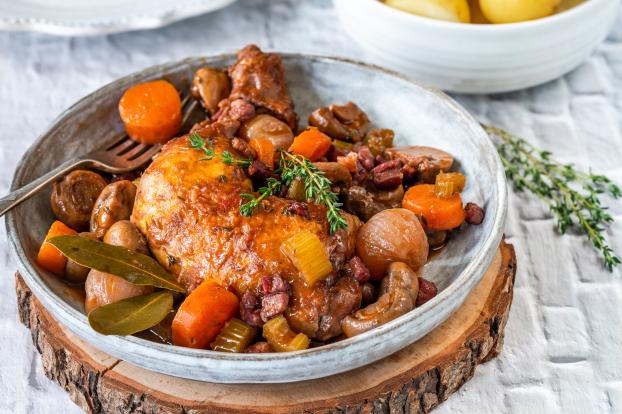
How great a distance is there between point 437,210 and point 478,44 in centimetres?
154

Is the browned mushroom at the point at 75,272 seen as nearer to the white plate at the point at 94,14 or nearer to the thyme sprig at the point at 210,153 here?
the thyme sprig at the point at 210,153

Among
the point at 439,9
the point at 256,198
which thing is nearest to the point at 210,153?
the point at 256,198

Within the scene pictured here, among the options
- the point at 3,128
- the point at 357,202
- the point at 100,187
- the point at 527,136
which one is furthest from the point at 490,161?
the point at 3,128

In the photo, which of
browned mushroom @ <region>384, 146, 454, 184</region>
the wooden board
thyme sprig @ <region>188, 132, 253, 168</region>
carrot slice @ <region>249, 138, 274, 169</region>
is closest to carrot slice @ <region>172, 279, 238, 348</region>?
the wooden board

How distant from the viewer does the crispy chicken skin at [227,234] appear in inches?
125

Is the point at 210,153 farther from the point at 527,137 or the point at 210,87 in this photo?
the point at 527,137

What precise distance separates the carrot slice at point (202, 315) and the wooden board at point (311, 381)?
0.59ft

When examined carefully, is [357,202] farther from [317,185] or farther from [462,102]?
[462,102]

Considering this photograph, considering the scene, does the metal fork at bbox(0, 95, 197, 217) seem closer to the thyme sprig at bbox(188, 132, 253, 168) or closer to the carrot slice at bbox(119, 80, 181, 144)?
the carrot slice at bbox(119, 80, 181, 144)

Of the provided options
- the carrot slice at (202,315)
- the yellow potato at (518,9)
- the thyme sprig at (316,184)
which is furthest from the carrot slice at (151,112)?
the yellow potato at (518,9)

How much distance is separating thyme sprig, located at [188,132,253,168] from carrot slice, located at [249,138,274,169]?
0.12m

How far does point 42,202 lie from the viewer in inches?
149

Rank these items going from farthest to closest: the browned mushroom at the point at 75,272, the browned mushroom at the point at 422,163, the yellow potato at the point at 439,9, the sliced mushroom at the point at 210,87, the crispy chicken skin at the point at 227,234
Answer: the yellow potato at the point at 439,9 < the sliced mushroom at the point at 210,87 < the browned mushroom at the point at 422,163 < the browned mushroom at the point at 75,272 < the crispy chicken skin at the point at 227,234

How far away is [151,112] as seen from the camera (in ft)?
13.7
